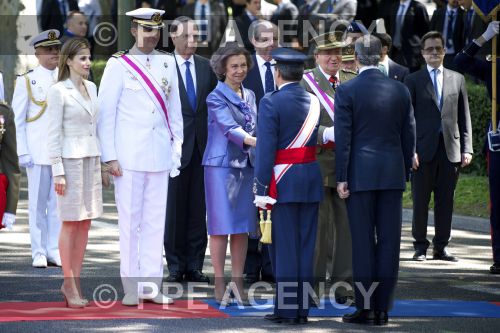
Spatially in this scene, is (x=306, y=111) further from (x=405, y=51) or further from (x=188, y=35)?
(x=405, y=51)

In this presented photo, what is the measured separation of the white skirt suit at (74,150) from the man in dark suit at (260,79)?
201cm

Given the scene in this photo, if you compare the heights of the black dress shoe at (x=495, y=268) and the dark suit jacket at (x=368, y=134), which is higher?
the dark suit jacket at (x=368, y=134)

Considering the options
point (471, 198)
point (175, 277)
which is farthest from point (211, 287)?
point (471, 198)

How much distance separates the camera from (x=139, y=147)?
10.3m

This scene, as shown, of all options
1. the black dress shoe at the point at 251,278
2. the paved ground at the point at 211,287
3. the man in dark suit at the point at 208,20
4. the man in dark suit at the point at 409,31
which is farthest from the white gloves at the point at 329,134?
the man in dark suit at the point at 208,20

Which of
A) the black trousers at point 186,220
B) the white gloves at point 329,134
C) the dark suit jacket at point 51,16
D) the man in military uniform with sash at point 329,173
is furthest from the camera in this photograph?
the dark suit jacket at point 51,16

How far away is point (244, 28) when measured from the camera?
19578 millimetres

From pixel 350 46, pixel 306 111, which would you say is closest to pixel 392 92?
pixel 306 111

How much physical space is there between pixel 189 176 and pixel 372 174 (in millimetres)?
2637

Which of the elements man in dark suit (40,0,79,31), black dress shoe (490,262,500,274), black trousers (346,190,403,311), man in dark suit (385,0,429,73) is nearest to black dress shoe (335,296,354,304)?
black trousers (346,190,403,311)

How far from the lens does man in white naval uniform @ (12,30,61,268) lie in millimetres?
12328

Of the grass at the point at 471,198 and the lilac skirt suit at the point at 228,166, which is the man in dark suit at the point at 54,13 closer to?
the grass at the point at 471,198

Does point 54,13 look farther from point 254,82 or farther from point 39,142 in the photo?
point 254,82

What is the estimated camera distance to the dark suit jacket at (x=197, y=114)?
11.9 meters
